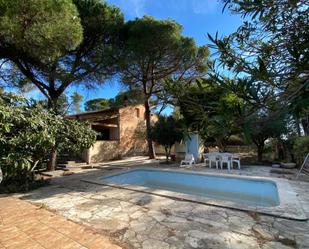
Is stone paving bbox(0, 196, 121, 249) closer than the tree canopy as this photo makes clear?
Yes

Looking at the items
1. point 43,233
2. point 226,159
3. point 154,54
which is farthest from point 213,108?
Result: point 154,54

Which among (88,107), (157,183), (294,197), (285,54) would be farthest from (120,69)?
(88,107)

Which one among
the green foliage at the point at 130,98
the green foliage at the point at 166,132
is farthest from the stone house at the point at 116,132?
the green foliage at the point at 166,132

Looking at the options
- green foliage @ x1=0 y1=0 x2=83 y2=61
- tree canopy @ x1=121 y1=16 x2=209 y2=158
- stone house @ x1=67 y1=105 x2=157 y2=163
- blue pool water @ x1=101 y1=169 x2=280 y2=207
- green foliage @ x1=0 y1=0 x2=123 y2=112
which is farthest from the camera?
stone house @ x1=67 y1=105 x2=157 y2=163

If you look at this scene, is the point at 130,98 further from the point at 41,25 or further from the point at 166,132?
the point at 41,25

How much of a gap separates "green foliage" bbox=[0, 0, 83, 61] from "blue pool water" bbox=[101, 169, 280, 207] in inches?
237

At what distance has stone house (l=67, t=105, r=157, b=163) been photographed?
60.8 feet

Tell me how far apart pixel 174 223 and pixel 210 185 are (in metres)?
5.44

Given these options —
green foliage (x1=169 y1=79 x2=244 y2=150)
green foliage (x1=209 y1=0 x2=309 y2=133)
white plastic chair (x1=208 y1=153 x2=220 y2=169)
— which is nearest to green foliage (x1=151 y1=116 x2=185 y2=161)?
white plastic chair (x1=208 y1=153 x2=220 y2=169)

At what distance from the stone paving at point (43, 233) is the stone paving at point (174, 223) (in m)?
0.27

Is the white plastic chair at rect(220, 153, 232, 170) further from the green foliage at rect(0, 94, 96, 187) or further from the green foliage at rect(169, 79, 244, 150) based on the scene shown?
the green foliage at rect(169, 79, 244, 150)

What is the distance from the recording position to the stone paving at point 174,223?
3.70 metres

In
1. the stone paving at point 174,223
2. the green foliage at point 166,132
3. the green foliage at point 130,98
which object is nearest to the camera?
the stone paving at point 174,223

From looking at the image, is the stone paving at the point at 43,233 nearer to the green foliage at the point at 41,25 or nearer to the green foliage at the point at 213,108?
the green foliage at the point at 213,108
